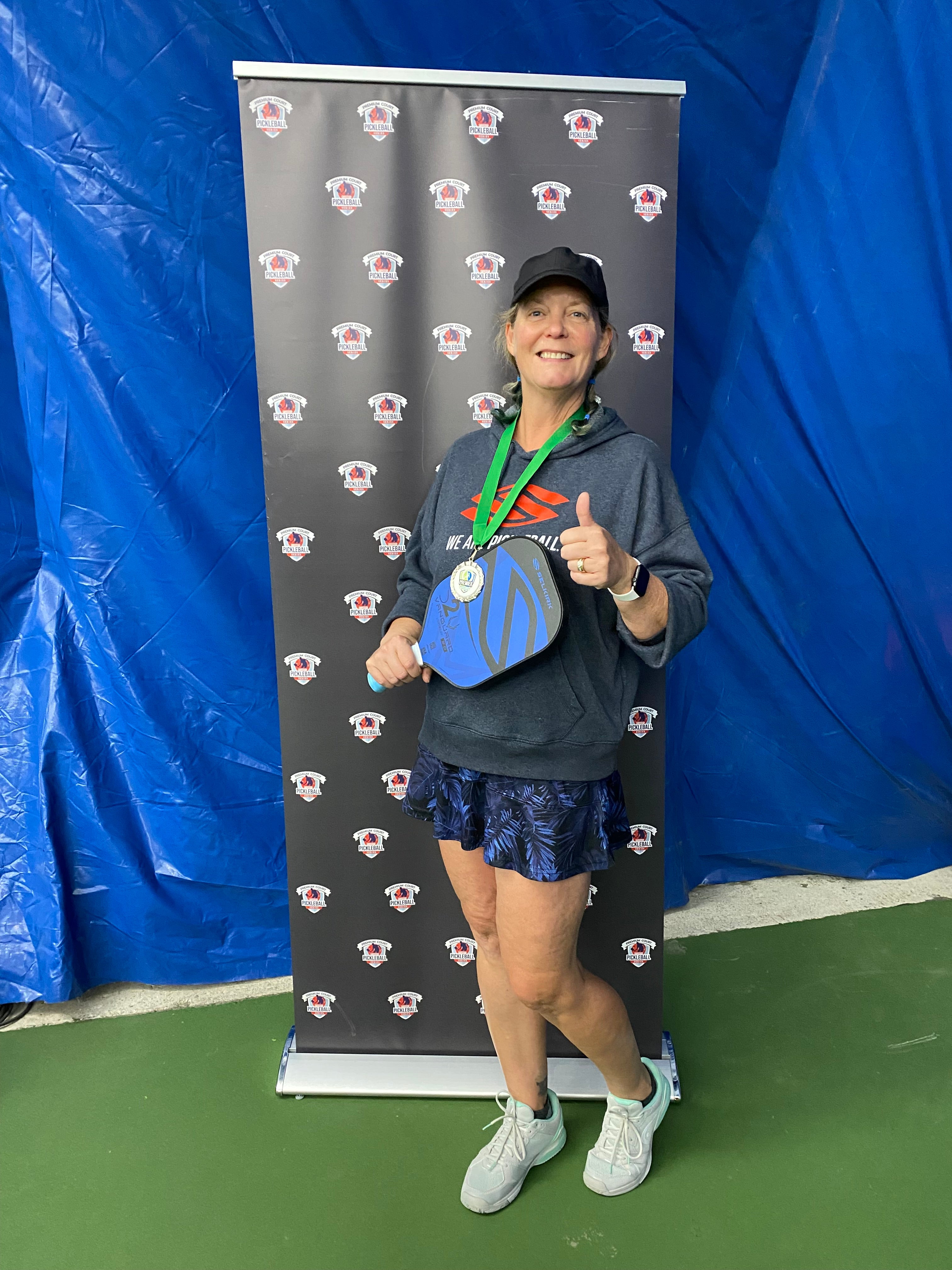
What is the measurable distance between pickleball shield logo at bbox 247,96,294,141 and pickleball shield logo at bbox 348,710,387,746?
4.04ft

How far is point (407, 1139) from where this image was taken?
2.00 m

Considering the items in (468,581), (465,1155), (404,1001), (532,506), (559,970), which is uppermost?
(532,506)

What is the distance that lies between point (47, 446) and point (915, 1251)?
98.8 inches

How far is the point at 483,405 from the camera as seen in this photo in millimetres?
1964

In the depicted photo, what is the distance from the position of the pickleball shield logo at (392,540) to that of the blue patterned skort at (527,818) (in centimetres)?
52

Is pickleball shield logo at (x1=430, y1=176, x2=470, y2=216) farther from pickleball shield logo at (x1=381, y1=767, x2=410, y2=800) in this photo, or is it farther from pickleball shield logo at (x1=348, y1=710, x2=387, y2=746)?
pickleball shield logo at (x1=381, y1=767, x2=410, y2=800)

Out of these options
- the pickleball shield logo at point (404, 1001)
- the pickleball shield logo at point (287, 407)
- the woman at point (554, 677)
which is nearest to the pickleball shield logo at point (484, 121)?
the woman at point (554, 677)

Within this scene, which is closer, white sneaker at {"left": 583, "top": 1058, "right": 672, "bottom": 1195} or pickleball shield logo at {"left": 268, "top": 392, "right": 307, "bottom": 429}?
white sneaker at {"left": 583, "top": 1058, "right": 672, "bottom": 1195}

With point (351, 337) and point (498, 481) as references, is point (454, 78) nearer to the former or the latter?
point (351, 337)

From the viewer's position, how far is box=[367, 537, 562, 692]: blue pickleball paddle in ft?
4.81

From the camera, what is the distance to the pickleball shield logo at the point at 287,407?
1944mm

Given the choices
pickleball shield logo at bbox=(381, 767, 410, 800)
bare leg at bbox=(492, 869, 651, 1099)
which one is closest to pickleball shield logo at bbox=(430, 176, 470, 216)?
pickleball shield logo at bbox=(381, 767, 410, 800)

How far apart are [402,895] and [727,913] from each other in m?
1.17

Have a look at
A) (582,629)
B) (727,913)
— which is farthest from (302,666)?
(727,913)
